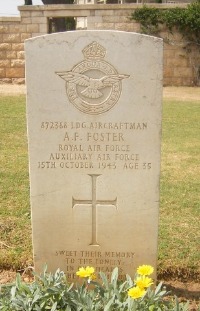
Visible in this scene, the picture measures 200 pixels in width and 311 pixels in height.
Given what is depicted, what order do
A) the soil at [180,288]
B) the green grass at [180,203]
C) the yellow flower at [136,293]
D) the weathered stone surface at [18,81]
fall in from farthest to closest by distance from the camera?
the weathered stone surface at [18,81]
the green grass at [180,203]
the soil at [180,288]
the yellow flower at [136,293]

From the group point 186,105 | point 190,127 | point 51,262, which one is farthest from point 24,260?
point 186,105

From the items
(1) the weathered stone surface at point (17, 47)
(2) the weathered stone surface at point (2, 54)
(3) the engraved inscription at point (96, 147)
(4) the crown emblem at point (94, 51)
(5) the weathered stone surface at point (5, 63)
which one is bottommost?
(3) the engraved inscription at point (96, 147)

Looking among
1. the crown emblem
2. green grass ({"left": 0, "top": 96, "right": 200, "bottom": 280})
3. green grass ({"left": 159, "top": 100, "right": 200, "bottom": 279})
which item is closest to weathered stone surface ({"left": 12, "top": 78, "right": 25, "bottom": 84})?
green grass ({"left": 0, "top": 96, "right": 200, "bottom": 280})

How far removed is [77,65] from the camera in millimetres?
2539

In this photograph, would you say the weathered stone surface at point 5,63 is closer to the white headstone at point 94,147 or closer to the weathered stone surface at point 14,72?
the weathered stone surface at point 14,72

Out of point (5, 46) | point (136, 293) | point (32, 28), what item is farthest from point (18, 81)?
point (136, 293)

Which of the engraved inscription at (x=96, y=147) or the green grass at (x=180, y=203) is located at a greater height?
the engraved inscription at (x=96, y=147)

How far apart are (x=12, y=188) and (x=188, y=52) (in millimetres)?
10018

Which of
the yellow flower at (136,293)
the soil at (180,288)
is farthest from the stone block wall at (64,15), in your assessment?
the yellow flower at (136,293)

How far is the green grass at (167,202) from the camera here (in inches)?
128

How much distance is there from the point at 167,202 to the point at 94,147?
6.39ft

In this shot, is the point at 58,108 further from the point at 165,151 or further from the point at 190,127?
the point at 190,127

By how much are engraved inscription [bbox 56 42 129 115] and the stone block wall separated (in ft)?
35.8

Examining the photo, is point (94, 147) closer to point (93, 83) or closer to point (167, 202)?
point (93, 83)
